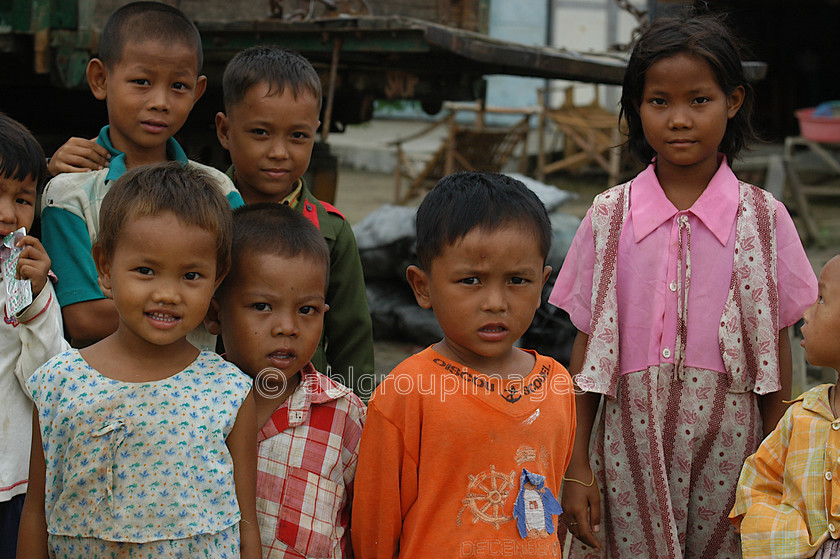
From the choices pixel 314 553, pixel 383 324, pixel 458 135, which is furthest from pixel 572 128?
pixel 314 553

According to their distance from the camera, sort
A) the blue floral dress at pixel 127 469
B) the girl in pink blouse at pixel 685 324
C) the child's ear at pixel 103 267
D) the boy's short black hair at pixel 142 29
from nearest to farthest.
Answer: the blue floral dress at pixel 127 469, the child's ear at pixel 103 267, the girl in pink blouse at pixel 685 324, the boy's short black hair at pixel 142 29

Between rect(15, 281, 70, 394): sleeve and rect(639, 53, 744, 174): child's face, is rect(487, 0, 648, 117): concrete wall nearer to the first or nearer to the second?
rect(639, 53, 744, 174): child's face

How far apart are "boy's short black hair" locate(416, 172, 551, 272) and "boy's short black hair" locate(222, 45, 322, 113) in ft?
2.02

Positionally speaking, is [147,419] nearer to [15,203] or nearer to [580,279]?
[15,203]

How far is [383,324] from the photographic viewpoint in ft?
19.5

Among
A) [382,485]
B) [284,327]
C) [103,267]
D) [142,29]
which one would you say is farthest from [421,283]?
[142,29]

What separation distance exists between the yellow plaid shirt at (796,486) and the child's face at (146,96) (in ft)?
5.23

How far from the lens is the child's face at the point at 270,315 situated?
1.86 m

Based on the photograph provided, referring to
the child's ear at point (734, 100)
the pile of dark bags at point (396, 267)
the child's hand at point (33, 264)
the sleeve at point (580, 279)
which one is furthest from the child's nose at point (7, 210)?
the pile of dark bags at point (396, 267)

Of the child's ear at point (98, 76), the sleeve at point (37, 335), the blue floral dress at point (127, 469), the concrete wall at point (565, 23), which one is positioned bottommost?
the blue floral dress at point (127, 469)

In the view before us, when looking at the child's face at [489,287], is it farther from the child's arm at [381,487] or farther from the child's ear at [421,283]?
the child's arm at [381,487]

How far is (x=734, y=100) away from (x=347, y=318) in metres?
1.12

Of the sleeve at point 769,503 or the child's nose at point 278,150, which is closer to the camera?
the sleeve at point 769,503

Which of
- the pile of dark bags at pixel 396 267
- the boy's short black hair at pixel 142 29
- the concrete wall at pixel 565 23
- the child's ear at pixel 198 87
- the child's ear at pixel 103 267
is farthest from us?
the concrete wall at pixel 565 23
